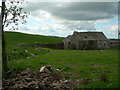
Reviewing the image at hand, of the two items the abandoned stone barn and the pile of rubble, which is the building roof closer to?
the abandoned stone barn

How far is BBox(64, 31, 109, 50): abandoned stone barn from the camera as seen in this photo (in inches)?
3681

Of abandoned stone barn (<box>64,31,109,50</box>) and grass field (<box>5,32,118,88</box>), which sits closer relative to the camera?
grass field (<box>5,32,118,88</box>)

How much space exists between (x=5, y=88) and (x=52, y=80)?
12.1ft

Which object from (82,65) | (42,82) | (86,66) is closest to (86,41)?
(82,65)

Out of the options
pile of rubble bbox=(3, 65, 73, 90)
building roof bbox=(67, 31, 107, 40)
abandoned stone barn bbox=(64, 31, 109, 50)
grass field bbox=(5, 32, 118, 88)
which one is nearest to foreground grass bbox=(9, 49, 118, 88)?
grass field bbox=(5, 32, 118, 88)

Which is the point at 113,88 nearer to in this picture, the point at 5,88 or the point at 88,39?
the point at 5,88

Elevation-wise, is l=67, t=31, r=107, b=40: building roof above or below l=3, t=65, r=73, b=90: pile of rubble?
above

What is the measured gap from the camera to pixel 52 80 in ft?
61.9

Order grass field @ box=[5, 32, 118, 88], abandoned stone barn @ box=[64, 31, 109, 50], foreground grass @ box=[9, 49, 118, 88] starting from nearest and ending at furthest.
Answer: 1. grass field @ box=[5, 32, 118, 88]
2. foreground grass @ box=[9, 49, 118, 88]
3. abandoned stone barn @ box=[64, 31, 109, 50]

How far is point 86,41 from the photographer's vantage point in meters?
94.2

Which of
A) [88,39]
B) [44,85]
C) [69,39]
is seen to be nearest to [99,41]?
[88,39]

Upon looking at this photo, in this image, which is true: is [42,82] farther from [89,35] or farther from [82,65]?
[89,35]

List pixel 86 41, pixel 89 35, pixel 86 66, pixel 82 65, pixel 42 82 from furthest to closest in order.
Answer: pixel 89 35
pixel 86 41
pixel 82 65
pixel 86 66
pixel 42 82

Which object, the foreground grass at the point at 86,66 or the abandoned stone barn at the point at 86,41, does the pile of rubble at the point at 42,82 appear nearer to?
the foreground grass at the point at 86,66
